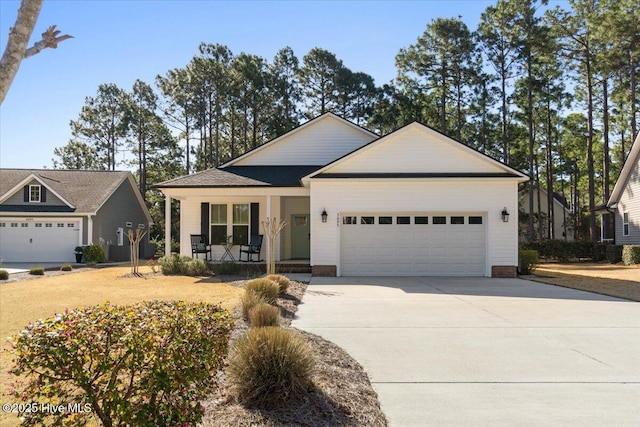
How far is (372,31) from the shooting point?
15.2m

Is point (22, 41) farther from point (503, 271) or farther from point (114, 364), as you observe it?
point (503, 271)

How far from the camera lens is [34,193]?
90.6ft

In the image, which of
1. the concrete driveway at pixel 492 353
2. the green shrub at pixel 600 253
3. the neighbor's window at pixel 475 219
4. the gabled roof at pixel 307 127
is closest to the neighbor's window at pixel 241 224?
the gabled roof at pixel 307 127

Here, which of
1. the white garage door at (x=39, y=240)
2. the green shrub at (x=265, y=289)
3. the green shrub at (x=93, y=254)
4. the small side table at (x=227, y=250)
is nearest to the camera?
the green shrub at (x=265, y=289)

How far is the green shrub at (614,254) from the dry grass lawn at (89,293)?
20581 millimetres

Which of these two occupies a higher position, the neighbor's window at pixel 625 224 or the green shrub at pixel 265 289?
the neighbor's window at pixel 625 224

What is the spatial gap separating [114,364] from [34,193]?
28.7m

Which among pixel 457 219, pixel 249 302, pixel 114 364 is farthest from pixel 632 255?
pixel 114 364

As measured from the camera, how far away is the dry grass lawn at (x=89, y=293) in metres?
9.84

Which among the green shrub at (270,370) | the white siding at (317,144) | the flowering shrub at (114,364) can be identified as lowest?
the green shrub at (270,370)

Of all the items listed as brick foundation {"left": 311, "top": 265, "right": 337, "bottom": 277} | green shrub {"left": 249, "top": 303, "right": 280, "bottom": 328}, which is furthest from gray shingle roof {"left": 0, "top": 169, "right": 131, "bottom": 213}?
green shrub {"left": 249, "top": 303, "right": 280, "bottom": 328}

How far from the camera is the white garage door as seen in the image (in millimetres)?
26625

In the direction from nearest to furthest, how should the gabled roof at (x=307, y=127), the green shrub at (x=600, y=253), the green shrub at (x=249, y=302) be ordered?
the green shrub at (x=249, y=302)
the gabled roof at (x=307, y=127)
the green shrub at (x=600, y=253)

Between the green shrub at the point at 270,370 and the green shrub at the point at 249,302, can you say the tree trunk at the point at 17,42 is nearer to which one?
the green shrub at the point at 270,370
